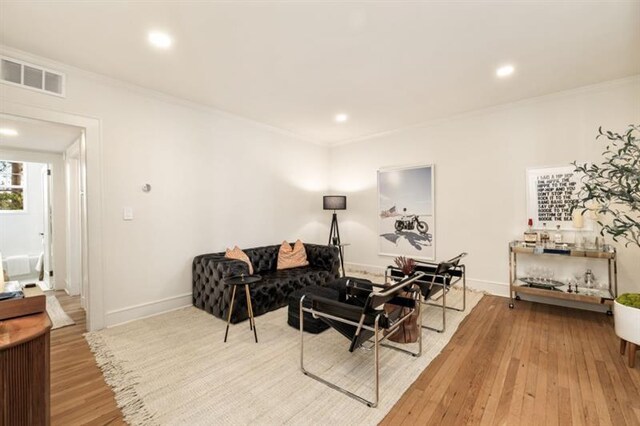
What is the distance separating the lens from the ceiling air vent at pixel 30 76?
264cm

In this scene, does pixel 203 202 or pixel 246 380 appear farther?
pixel 203 202

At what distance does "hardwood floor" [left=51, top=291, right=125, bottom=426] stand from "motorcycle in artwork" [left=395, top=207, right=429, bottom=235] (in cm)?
458

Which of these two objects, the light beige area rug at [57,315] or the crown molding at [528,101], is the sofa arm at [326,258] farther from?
the light beige area rug at [57,315]

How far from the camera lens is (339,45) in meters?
2.64

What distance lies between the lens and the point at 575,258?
3693 mm

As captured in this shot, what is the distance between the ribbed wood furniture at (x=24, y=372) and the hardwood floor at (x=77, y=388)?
28.0 inches

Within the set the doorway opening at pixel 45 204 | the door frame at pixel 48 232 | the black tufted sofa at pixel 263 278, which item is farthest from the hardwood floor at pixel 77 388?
the door frame at pixel 48 232

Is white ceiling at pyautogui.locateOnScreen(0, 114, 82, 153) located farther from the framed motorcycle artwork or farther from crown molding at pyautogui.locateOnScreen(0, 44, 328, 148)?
the framed motorcycle artwork

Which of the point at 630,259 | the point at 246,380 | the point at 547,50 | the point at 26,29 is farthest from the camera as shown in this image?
the point at 630,259

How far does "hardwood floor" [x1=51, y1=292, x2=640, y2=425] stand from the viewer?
1838 millimetres

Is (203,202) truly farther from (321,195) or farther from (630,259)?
(630,259)

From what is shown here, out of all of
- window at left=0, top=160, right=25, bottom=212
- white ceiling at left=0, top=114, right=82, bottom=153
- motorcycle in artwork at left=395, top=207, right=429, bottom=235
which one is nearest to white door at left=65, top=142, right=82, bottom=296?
white ceiling at left=0, top=114, right=82, bottom=153

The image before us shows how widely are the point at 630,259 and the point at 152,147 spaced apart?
5.99m

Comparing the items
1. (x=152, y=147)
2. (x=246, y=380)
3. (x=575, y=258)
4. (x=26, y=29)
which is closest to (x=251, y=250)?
(x=152, y=147)
